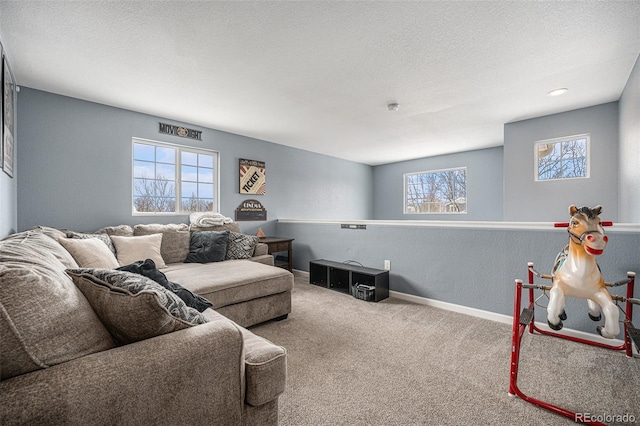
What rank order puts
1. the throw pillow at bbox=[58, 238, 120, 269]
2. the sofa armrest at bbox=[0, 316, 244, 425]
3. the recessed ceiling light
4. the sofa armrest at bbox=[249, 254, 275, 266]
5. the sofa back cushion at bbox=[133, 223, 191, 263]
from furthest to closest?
the sofa armrest at bbox=[249, 254, 275, 266] → the sofa back cushion at bbox=[133, 223, 191, 263] → the recessed ceiling light → the throw pillow at bbox=[58, 238, 120, 269] → the sofa armrest at bbox=[0, 316, 244, 425]

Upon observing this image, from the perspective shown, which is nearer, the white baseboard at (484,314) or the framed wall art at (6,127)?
the framed wall art at (6,127)

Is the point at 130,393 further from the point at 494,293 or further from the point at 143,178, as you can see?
the point at 143,178

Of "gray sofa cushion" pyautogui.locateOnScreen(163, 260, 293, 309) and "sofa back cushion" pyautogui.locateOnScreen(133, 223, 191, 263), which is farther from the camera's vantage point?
A: "sofa back cushion" pyautogui.locateOnScreen(133, 223, 191, 263)

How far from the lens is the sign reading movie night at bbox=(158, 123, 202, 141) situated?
3.74 meters

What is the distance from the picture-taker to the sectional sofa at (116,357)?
25.7 inches

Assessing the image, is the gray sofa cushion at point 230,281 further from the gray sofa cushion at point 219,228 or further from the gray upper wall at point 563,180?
the gray upper wall at point 563,180

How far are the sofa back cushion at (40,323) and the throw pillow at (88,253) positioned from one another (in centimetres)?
153

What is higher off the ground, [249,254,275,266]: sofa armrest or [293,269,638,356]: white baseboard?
[249,254,275,266]: sofa armrest

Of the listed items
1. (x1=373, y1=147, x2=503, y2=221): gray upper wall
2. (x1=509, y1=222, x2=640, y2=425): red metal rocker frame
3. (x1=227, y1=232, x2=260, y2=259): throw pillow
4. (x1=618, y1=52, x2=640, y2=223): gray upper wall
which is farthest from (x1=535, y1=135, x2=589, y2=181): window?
(x1=227, y1=232, x2=260, y2=259): throw pillow

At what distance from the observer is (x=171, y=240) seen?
3.29 metres

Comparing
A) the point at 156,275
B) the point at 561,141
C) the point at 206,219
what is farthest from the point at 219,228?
the point at 561,141

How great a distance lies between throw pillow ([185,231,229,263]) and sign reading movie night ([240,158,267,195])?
1.23m

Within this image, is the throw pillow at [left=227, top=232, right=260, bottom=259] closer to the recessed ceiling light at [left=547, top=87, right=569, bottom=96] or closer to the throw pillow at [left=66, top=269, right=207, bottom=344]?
the throw pillow at [left=66, top=269, right=207, bottom=344]

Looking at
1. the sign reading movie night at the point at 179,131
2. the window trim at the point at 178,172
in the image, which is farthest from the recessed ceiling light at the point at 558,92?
the sign reading movie night at the point at 179,131
